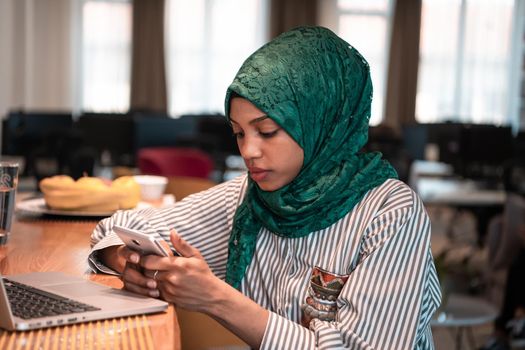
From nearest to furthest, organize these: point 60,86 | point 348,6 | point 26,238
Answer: point 26,238
point 60,86
point 348,6

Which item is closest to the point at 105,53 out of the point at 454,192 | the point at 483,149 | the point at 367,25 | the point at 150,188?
the point at 367,25

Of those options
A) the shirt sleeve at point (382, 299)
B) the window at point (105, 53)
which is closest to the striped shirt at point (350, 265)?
the shirt sleeve at point (382, 299)

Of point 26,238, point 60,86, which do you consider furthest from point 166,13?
point 26,238

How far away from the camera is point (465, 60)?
11508mm

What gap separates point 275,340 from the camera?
1.29 meters

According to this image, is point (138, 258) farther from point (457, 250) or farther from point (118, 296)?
point (457, 250)

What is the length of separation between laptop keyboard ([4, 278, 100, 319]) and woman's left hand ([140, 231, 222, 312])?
0.45 feet

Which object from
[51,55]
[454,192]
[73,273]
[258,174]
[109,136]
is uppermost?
[51,55]

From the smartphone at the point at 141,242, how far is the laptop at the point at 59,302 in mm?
71

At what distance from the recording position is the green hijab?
1.40 metres

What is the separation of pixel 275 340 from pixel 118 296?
9.7 inches

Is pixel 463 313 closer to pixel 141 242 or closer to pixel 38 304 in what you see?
pixel 141 242

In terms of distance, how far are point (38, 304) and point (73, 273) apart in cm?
29

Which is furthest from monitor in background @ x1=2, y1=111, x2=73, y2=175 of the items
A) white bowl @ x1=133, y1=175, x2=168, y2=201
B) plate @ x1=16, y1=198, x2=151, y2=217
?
plate @ x1=16, y1=198, x2=151, y2=217
